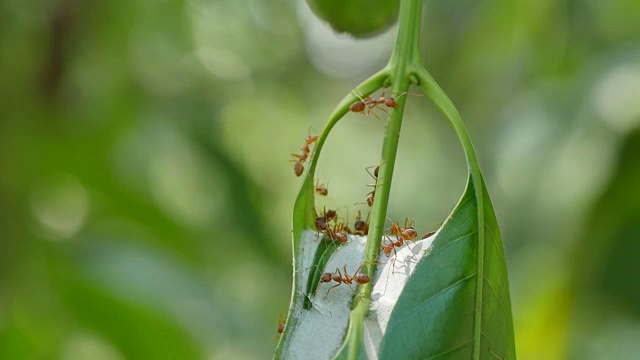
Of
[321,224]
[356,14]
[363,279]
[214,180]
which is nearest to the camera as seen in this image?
[363,279]

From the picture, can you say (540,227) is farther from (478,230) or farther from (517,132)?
(478,230)

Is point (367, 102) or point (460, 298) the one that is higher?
point (367, 102)

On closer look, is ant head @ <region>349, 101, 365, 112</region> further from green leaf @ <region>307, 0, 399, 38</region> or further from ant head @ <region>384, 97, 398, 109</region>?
green leaf @ <region>307, 0, 399, 38</region>

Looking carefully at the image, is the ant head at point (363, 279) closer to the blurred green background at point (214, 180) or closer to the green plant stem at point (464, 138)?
the green plant stem at point (464, 138)

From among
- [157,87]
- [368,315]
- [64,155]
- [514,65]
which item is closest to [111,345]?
[64,155]

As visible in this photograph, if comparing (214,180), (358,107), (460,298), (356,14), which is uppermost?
(214,180)

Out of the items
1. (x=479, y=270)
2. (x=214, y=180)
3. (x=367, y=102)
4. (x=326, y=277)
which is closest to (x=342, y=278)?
(x=326, y=277)

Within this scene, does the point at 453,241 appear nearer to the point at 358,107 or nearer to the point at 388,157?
the point at 388,157
